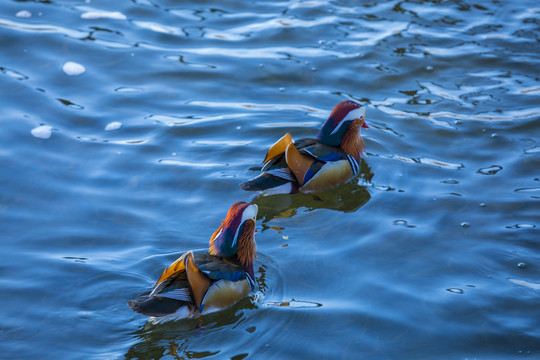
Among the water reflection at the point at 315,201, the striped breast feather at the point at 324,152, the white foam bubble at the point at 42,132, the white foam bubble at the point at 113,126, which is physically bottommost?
the water reflection at the point at 315,201

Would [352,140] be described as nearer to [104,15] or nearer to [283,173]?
[283,173]

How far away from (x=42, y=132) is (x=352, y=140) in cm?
356

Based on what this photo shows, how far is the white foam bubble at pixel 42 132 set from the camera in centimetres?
736

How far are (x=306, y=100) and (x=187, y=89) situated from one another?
5.23 ft

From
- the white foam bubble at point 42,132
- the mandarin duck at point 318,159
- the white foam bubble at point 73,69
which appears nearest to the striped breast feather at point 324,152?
the mandarin duck at point 318,159

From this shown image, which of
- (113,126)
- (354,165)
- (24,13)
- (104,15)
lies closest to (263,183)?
(354,165)

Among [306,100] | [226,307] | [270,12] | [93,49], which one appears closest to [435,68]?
[306,100]

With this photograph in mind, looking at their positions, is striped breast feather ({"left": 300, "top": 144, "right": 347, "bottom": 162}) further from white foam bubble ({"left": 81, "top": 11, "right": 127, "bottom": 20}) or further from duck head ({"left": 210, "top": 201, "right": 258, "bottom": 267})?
white foam bubble ({"left": 81, "top": 11, "right": 127, "bottom": 20})

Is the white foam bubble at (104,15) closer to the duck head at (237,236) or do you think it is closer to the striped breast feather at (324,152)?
the striped breast feather at (324,152)

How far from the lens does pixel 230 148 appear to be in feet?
23.8

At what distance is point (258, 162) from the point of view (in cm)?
707

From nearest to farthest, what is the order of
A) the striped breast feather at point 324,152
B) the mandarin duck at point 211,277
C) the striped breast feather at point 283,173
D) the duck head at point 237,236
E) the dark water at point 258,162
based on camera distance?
the mandarin duck at point 211,277
the dark water at point 258,162
the duck head at point 237,236
the striped breast feather at point 283,173
the striped breast feather at point 324,152

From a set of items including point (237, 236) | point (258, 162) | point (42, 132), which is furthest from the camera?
point (42, 132)

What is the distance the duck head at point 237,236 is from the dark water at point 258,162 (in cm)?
33
